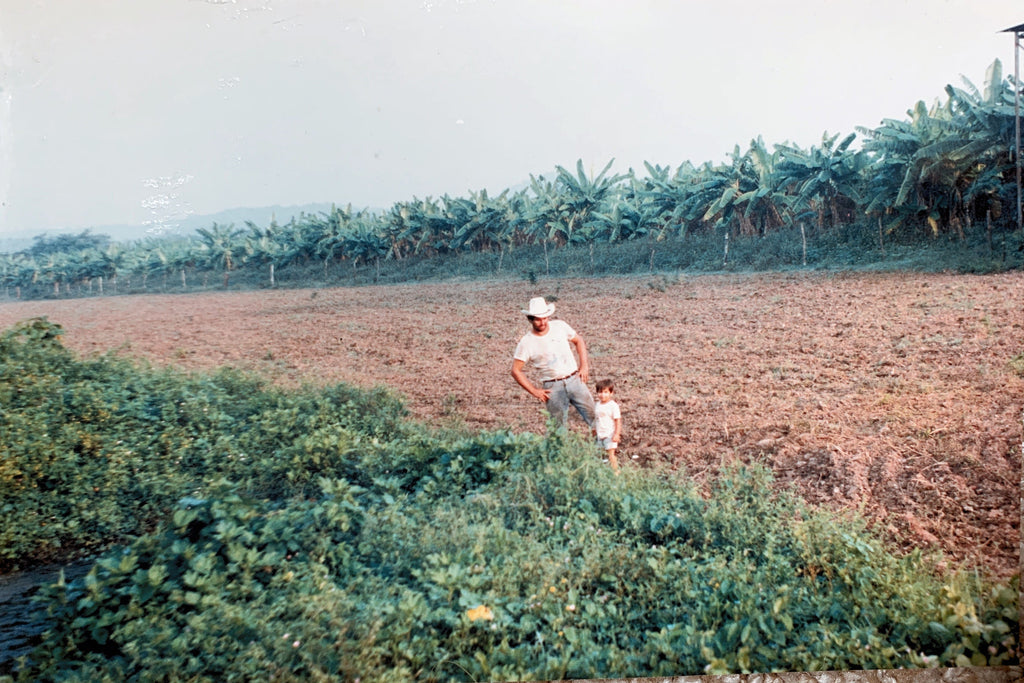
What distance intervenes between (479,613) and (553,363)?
1.31 meters


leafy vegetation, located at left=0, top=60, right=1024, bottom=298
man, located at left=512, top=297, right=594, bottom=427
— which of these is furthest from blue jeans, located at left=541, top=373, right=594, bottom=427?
leafy vegetation, located at left=0, top=60, right=1024, bottom=298

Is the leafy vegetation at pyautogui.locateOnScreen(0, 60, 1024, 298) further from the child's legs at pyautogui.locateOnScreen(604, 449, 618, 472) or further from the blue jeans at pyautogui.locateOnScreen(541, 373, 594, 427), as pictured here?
the child's legs at pyautogui.locateOnScreen(604, 449, 618, 472)

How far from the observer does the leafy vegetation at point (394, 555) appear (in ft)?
7.14

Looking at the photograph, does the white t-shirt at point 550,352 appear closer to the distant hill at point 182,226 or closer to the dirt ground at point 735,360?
the dirt ground at point 735,360

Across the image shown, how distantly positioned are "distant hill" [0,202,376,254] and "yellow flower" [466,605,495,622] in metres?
2.10

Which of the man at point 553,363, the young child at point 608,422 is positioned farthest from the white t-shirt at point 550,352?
the young child at point 608,422

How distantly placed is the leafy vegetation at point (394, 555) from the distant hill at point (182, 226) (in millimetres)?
440

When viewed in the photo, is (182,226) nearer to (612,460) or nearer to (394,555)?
(394,555)

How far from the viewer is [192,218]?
319 centimetres

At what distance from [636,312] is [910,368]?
1404 mm

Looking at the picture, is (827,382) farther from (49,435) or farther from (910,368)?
(49,435)

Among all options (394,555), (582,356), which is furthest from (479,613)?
(582,356)

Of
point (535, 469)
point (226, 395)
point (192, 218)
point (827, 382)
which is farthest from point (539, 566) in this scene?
point (192, 218)

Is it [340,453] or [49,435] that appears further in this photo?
[340,453]
